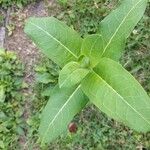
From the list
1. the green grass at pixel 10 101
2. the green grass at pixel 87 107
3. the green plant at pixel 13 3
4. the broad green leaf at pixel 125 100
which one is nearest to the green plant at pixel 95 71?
the broad green leaf at pixel 125 100

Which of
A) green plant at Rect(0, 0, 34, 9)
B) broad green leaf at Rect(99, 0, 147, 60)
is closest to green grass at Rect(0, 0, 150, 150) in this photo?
green plant at Rect(0, 0, 34, 9)

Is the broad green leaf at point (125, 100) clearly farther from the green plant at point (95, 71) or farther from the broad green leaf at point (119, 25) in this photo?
the broad green leaf at point (119, 25)

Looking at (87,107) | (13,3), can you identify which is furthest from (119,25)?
(13,3)

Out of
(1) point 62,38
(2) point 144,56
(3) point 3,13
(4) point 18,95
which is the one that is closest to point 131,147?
(2) point 144,56

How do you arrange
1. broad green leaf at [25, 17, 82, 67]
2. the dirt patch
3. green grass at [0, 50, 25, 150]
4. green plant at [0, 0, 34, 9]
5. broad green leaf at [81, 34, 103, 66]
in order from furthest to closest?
green plant at [0, 0, 34, 9] → the dirt patch → green grass at [0, 50, 25, 150] → broad green leaf at [25, 17, 82, 67] → broad green leaf at [81, 34, 103, 66]

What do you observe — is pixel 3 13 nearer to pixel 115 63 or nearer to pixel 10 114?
pixel 10 114

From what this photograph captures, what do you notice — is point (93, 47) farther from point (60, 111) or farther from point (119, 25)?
point (60, 111)

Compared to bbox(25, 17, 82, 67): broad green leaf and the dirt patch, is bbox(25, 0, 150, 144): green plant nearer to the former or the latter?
Answer: bbox(25, 17, 82, 67): broad green leaf
